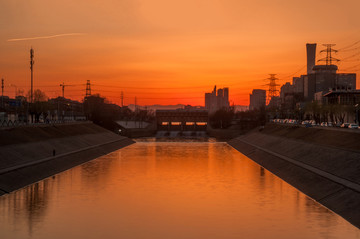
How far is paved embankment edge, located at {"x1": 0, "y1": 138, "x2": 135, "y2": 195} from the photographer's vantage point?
50.4 m

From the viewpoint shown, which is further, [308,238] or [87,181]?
[87,181]

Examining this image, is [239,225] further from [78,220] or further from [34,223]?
[34,223]

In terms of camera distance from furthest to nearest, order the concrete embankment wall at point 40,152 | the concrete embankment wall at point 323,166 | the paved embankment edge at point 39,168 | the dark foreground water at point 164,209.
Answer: the concrete embankment wall at point 40,152 → the paved embankment edge at point 39,168 → the concrete embankment wall at point 323,166 → the dark foreground water at point 164,209

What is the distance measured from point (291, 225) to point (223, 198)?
13.0m

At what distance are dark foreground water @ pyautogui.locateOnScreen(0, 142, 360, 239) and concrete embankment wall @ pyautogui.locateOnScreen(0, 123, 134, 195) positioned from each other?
197 centimetres

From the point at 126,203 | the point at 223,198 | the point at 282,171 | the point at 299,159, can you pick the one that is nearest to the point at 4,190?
the point at 126,203

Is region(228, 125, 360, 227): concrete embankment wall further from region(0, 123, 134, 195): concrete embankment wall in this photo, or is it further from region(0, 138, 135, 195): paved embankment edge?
region(0, 123, 134, 195): concrete embankment wall

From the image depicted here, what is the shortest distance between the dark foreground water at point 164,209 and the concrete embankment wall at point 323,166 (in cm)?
139

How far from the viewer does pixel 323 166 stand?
195ft

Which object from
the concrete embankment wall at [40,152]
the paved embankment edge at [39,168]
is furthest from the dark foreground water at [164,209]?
the concrete embankment wall at [40,152]

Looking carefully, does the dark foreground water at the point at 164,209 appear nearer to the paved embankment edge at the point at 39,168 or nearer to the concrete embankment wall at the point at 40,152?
the paved embankment edge at the point at 39,168

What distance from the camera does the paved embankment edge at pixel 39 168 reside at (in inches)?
1986

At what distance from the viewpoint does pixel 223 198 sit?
48.4m

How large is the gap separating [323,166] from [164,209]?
26.3m
